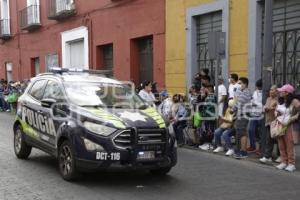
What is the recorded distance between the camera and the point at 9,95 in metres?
24.1

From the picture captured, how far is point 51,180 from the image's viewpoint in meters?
8.03

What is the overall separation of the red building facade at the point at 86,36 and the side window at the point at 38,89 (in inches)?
310

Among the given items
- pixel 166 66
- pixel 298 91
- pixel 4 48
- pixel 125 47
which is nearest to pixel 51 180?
pixel 298 91

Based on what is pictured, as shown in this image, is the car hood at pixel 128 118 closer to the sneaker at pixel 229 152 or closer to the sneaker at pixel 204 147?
the sneaker at pixel 229 152

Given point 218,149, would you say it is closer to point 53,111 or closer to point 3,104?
point 53,111

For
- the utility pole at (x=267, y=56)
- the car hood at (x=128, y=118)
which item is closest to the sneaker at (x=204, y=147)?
the utility pole at (x=267, y=56)

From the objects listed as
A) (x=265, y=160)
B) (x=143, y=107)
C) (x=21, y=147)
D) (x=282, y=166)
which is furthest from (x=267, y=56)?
(x=21, y=147)

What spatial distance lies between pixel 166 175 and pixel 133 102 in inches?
54.6

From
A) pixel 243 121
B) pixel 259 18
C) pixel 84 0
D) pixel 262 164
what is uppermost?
pixel 84 0

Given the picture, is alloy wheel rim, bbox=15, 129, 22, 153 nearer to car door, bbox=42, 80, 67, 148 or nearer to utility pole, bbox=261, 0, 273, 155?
car door, bbox=42, 80, 67, 148

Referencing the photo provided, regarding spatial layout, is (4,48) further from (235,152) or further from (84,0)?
(235,152)

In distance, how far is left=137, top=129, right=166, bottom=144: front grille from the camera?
7.52 meters

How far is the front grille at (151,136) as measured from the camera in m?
7.52

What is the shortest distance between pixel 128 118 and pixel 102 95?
1069 millimetres
